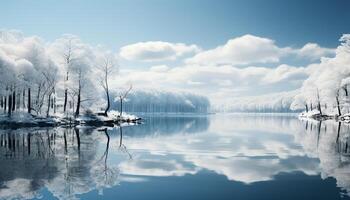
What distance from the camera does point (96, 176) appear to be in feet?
53.7

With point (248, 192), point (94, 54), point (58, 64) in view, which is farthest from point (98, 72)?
point (248, 192)

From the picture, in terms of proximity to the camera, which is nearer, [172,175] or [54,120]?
[172,175]

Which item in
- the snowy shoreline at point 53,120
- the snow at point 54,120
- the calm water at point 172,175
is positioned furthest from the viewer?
the snow at point 54,120

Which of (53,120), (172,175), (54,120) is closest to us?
(172,175)

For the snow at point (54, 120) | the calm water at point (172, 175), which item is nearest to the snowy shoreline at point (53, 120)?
the snow at point (54, 120)

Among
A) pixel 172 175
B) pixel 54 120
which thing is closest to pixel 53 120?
pixel 54 120

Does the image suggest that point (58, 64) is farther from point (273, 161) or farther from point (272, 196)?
point (272, 196)

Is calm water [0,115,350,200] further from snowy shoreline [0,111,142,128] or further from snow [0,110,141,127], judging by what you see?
snow [0,110,141,127]

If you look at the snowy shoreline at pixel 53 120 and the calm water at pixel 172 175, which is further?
the snowy shoreline at pixel 53 120

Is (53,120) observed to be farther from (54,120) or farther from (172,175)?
(172,175)

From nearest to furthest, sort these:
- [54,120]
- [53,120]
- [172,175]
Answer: [172,175]
[53,120]
[54,120]

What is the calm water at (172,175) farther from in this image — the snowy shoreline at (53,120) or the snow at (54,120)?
the snow at (54,120)

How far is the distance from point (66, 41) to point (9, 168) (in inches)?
2266

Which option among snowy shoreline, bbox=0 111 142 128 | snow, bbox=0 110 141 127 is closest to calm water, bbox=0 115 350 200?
snowy shoreline, bbox=0 111 142 128
